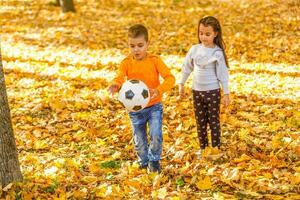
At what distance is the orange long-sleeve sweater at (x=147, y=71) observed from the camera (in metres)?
4.98

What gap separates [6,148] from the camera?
468 centimetres

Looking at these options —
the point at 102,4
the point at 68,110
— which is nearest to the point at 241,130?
the point at 68,110

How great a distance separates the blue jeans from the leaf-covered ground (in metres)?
0.23

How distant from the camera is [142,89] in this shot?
4836 mm

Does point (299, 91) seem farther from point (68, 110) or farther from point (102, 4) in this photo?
point (102, 4)

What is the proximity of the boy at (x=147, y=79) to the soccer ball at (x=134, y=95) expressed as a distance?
0.07 meters

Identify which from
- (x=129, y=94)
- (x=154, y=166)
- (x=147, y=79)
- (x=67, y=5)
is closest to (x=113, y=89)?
(x=129, y=94)

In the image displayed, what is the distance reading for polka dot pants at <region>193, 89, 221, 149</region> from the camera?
556 cm

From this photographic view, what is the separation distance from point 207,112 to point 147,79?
1.14m

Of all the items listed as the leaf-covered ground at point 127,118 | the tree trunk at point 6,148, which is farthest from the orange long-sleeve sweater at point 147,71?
the tree trunk at point 6,148

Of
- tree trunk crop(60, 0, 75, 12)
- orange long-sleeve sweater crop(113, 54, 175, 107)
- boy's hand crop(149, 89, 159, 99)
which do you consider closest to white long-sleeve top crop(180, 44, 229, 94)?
orange long-sleeve sweater crop(113, 54, 175, 107)

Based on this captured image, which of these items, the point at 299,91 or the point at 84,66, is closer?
the point at 299,91

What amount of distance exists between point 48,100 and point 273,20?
901 centimetres

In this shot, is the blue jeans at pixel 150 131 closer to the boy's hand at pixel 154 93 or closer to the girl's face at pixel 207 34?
the boy's hand at pixel 154 93
